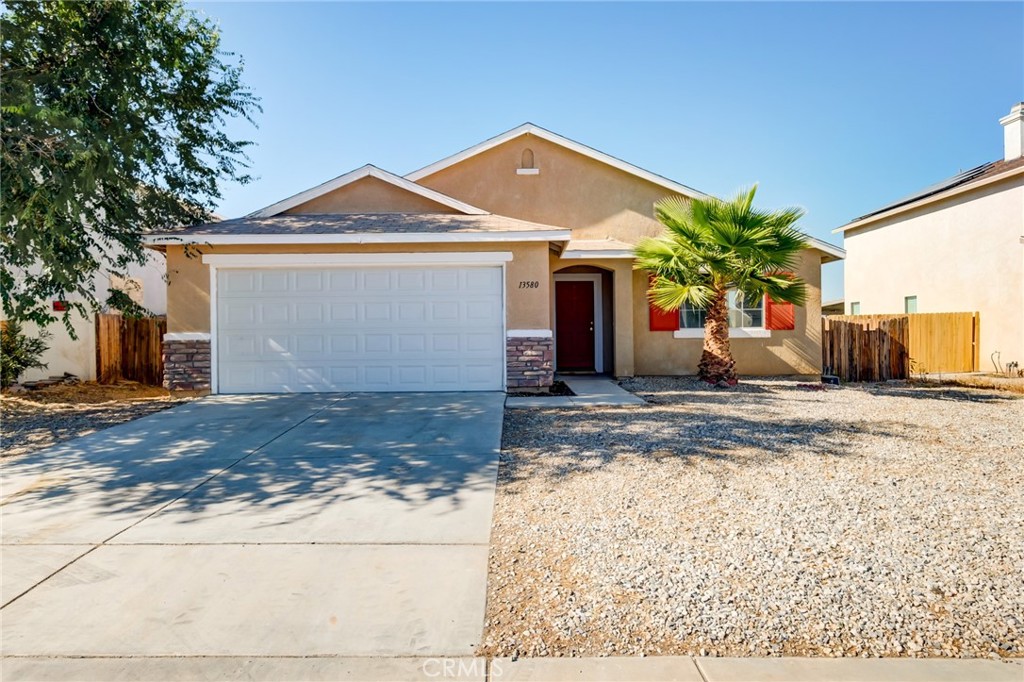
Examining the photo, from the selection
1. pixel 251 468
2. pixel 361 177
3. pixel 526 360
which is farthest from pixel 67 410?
pixel 526 360

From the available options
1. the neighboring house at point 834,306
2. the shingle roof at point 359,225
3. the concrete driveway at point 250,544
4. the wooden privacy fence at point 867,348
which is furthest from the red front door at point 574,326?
the neighboring house at point 834,306

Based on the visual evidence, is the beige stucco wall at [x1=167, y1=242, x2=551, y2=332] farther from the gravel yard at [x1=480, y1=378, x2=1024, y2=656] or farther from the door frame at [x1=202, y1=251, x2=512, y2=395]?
the gravel yard at [x1=480, y1=378, x2=1024, y2=656]

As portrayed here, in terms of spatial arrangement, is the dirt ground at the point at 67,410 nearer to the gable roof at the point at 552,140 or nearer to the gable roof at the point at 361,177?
the gable roof at the point at 361,177

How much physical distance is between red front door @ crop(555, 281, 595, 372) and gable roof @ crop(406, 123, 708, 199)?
3.01 metres

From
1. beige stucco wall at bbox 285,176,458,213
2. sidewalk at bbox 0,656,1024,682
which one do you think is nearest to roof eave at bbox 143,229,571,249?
beige stucco wall at bbox 285,176,458,213

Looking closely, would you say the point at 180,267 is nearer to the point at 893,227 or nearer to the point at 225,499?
the point at 225,499

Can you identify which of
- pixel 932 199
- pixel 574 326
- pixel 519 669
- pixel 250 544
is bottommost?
pixel 519 669

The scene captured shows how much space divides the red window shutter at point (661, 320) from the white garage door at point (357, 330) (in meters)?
4.85

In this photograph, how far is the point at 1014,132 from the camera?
17.7m

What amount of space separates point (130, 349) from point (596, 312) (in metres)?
11.5

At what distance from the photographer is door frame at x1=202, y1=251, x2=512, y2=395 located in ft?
36.0

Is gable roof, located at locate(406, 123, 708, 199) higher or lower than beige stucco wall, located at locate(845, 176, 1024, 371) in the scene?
higher

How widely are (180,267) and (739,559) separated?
11.1 m

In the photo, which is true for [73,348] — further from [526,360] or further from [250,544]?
[250,544]
